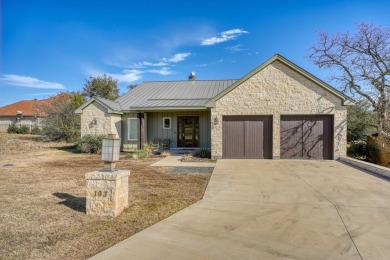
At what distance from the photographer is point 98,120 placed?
16516mm

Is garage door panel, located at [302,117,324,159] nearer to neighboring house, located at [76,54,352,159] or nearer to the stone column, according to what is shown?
neighboring house, located at [76,54,352,159]

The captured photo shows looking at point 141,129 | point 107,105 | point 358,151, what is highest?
point 107,105

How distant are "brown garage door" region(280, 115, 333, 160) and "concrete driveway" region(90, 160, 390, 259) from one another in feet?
17.4

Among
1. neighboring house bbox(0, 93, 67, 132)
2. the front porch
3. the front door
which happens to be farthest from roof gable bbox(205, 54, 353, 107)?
neighboring house bbox(0, 93, 67, 132)

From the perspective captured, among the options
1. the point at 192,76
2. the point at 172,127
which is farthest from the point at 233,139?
the point at 192,76

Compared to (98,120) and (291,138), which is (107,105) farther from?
(291,138)

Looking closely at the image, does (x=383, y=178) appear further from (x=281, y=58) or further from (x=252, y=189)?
(x=281, y=58)

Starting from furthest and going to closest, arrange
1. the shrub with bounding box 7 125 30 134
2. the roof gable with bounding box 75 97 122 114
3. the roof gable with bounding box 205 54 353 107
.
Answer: the shrub with bounding box 7 125 30 134 < the roof gable with bounding box 75 97 122 114 < the roof gable with bounding box 205 54 353 107

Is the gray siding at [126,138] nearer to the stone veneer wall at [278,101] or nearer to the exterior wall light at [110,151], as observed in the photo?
the stone veneer wall at [278,101]

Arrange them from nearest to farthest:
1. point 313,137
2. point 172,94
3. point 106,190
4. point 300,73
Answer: point 106,190 → point 300,73 → point 313,137 → point 172,94

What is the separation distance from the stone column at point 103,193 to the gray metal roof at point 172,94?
11.2 metres

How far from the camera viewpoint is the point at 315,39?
18.5 meters

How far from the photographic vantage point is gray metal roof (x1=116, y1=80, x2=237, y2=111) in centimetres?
1660

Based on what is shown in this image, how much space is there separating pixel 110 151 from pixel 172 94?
14392 millimetres
